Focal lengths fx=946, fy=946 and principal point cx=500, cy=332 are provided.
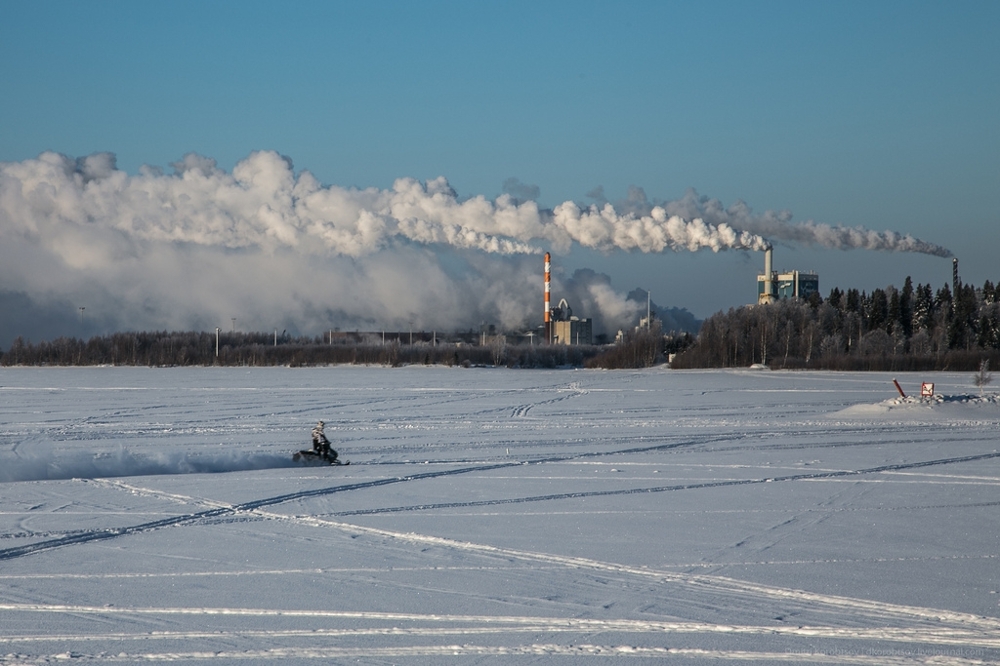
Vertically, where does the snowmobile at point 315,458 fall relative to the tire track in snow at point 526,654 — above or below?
above

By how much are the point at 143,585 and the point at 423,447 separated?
33.5ft

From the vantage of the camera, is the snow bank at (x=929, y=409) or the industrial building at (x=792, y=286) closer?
the snow bank at (x=929, y=409)

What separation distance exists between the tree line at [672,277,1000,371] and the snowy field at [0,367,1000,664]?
140ft

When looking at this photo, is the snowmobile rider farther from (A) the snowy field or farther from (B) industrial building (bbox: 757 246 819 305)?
(B) industrial building (bbox: 757 246 819 305)

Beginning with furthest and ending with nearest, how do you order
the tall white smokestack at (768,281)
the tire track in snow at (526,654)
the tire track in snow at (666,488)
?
1. the tall white smokestack at (768,281)
2. the tire track in snow at (666,488)
3. the tire track in snow at (526,654)

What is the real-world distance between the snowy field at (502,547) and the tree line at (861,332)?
42.5 meters

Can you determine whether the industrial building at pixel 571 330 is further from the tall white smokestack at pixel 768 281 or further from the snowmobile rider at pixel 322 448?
the snowmobile rider at pixel 322 448

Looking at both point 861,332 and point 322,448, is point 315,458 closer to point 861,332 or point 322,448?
point 322,448

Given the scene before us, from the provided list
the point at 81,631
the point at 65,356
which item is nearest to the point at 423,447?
the point at 81,631

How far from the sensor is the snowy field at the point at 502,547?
244 inches

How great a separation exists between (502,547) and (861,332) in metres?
71.4

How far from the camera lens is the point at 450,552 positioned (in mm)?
8789

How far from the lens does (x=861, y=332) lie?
244 ft

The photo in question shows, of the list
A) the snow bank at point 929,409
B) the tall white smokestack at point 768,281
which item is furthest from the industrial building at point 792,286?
the snow bank at point 929,409
